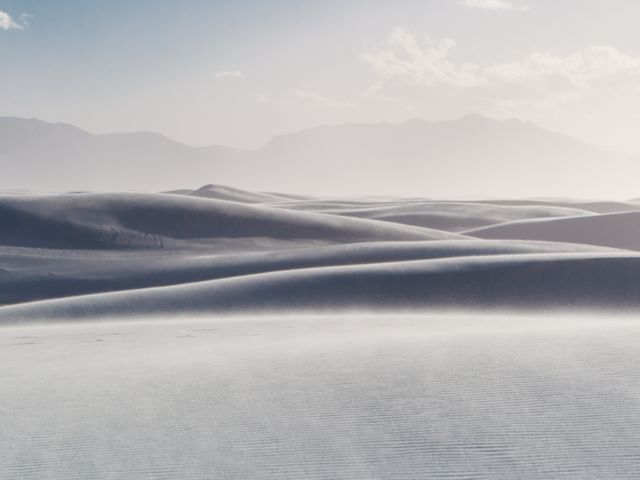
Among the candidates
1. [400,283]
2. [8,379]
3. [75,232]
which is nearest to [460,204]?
[75,232]

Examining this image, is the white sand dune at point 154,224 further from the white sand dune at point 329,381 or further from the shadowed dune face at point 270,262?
the white sand dune at point 329,381

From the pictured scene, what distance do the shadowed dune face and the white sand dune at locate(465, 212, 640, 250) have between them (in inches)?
2.6

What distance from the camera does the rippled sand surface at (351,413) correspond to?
3834 millimetres

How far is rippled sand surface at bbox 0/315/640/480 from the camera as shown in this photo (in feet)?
12.6

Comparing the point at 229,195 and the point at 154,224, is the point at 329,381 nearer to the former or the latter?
the point at 154,224

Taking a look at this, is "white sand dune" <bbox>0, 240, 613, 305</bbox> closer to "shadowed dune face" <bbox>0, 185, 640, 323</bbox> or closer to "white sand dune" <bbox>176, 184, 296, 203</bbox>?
"shadowed dune face" <bbox>0, 185, 640, 323</bbox>

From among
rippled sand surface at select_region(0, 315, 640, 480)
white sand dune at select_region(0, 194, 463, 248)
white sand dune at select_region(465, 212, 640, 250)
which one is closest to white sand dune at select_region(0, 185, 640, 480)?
rippled sand surface at select_region(0, 315, 640, 480)

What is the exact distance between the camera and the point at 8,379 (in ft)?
19.7

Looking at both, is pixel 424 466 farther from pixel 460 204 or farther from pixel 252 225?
pixel 460 204

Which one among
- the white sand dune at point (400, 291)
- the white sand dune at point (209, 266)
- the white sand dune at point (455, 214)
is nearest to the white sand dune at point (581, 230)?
the white sand dune at point (455, 214)

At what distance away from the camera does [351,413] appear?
4.35m

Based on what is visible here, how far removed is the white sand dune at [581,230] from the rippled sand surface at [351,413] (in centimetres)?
2718

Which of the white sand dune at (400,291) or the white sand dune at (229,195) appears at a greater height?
the white sand dune at (229,195)

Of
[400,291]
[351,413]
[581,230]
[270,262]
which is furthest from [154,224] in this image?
[351,413]
